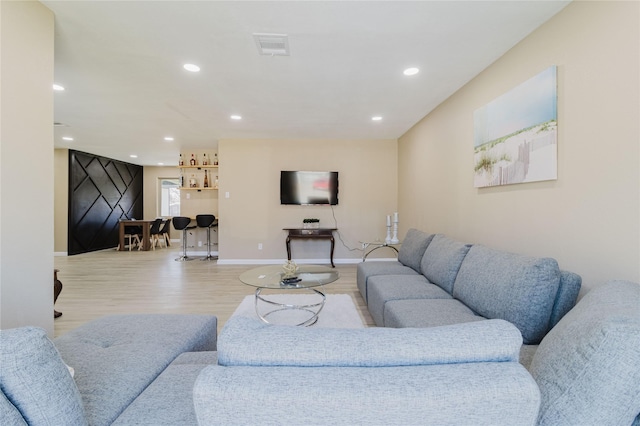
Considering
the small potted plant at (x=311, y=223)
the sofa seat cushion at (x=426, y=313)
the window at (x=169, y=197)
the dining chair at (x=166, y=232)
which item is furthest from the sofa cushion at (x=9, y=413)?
the window at (x=169, y=197)

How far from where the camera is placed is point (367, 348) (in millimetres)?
750

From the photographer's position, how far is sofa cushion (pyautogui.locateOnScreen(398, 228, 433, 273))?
336cm

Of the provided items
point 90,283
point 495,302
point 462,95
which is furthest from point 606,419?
point 90,283

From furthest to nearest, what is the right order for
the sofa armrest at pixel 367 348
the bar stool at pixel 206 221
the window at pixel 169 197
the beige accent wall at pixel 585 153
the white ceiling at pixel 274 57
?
the window at pixel 169 197
the bar stool at pixel 206 221
the white ceiling at pixel 274 57
the beige accent wall at pixel 585 153
the sofa armrest at pixel 367 348

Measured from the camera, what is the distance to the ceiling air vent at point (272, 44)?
2316 millimetres

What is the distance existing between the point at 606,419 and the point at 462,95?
326cm

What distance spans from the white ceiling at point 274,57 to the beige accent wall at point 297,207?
120 cm

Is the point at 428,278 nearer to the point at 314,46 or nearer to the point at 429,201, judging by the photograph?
the point at 429,201

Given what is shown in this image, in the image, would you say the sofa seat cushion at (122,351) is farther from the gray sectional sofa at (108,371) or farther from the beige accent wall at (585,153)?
the beige accent wall at (585,153)

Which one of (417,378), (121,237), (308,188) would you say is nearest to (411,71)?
(417,378)

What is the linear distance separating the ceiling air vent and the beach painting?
1.91 m

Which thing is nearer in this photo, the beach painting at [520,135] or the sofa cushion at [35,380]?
the sofa cushion at [35,380]

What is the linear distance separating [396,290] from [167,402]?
6.39ft

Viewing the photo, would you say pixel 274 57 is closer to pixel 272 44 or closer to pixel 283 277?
pixel 272 44
